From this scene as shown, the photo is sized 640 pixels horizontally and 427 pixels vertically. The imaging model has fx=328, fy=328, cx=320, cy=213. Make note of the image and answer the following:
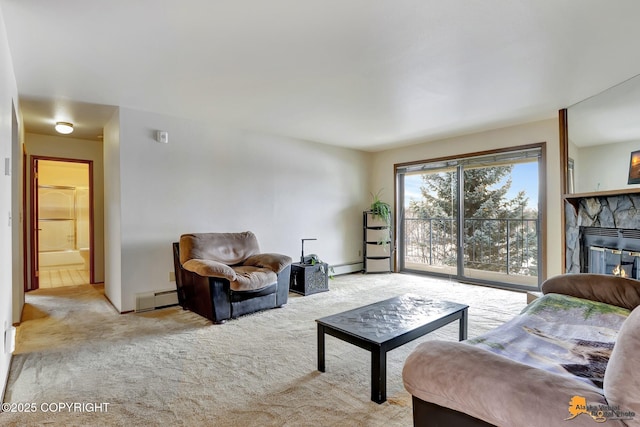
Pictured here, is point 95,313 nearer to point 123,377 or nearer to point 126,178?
point 126,178

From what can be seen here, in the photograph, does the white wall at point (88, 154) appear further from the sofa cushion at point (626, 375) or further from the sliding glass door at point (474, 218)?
the sofa cushion at point (626, 375)

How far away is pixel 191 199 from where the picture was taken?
13.8 ft

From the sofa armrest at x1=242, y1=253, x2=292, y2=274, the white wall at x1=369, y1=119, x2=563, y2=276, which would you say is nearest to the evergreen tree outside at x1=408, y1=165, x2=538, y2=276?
the white wall at x1=369, y1=119, x2=563, y2=276

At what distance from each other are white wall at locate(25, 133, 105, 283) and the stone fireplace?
21.5 ft

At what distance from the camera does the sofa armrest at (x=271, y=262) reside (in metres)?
3.80

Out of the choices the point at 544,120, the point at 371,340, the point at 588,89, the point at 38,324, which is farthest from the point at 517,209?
the point at 38,324

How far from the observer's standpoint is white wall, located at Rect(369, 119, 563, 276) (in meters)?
4.21

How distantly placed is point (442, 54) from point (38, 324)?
4478 mm

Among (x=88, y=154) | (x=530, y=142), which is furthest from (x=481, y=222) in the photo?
(x=88, y=154)

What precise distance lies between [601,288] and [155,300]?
168 inches

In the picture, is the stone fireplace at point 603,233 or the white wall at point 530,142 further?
the white wall at point 530,142

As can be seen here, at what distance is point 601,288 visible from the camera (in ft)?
7.62

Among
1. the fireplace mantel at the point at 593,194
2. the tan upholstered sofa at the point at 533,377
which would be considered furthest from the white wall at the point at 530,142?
the tan upholstered sofa at the point at 533,377

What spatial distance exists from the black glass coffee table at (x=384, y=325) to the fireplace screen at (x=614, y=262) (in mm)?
1745
